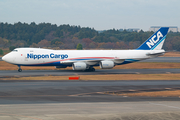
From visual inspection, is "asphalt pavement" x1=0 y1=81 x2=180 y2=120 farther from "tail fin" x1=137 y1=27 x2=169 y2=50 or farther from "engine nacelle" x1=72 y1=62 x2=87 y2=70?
"tail fin" x1=137 y1=27 x2=169 y2=50

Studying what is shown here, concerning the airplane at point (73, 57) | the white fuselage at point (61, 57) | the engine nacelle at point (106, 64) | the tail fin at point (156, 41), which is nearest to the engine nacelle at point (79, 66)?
the airplane at point (73, 57)

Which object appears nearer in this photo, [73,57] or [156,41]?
[73,57]

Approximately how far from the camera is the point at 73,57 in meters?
56.1

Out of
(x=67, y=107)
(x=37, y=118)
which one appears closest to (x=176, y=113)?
(x=67, y=107)

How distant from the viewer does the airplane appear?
54031mm

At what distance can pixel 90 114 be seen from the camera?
62.5ft

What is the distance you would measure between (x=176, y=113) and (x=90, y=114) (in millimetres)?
6346

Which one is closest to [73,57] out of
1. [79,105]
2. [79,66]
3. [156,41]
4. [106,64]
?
[79,66]

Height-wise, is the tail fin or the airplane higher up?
the tail fin

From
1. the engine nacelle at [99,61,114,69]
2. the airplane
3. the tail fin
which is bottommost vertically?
the engine nacelle at [99,61,114,69]

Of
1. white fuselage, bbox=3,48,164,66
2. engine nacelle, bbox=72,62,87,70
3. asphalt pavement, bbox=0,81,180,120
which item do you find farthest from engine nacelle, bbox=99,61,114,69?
asphalt pavement, bbox=0,81,180,120

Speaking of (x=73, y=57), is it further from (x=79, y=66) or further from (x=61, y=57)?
(x=79, y=66)

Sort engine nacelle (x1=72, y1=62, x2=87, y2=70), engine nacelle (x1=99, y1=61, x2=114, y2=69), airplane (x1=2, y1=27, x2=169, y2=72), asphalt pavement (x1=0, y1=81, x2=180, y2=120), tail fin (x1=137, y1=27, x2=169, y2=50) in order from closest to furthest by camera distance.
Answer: asphalt pavement (x1=0, y1=81, x2=180, y2=120) → engine nacelle (x1=72, y1=62, x2=87, y2=70) → airplane (x1=2, y1=27, x2=169, y2=72) → engine nacelle (x1=99, y1=61, x2=114, y2=69) → tail fin (x1=137, y1=27, x2=169, y2=50)

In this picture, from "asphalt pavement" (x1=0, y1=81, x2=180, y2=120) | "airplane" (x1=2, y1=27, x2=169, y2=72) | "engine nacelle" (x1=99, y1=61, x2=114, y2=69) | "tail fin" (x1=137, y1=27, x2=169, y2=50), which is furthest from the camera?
"tail fin" (x1=137, y1=27, x2=169, y2=50)
